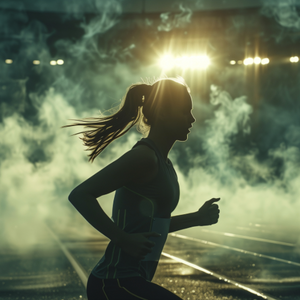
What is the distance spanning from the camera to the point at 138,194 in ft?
6.48

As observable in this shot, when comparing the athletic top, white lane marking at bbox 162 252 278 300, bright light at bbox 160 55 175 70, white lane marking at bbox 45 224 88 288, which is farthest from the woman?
bright light at bbox 160 55 175 70

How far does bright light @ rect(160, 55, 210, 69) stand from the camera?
18992 mm

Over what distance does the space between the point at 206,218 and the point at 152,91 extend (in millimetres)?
771

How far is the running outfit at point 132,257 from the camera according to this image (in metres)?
1.95

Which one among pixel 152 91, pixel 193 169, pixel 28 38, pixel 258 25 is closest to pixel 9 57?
pixel 28 38

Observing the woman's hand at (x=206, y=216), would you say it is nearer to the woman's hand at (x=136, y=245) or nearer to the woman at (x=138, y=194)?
the woman at (x=138, y=194)

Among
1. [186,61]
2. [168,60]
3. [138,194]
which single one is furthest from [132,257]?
[186,61]

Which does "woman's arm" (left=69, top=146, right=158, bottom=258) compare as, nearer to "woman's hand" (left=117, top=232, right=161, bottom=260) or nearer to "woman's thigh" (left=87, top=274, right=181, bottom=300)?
"woman's hand" (left=117, top=232, right=161, bottom=260)

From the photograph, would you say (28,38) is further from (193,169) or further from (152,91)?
(152,91)

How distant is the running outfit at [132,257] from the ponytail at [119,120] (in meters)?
0.30

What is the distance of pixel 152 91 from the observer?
2.25m

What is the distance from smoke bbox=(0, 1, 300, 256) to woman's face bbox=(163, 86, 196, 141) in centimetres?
1595

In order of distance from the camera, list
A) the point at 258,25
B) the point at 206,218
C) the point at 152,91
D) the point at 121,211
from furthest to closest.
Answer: the point at 258,25 → the point at 206,218 → the point at 152,91 → the point at 121,211

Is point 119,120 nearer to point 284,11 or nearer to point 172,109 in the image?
point 172,109
